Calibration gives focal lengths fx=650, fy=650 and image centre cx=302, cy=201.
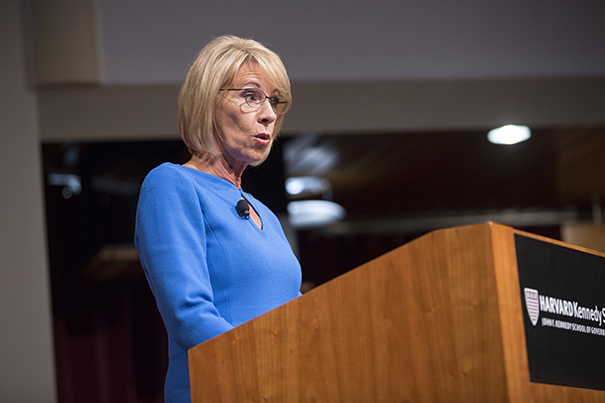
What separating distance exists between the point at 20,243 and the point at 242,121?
2.58m

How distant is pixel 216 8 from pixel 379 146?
5.27ft

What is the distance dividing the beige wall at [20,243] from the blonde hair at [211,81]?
96.3 inches

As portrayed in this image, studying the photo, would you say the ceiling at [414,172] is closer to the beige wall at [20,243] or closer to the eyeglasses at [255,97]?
the beige wall at [20,243]

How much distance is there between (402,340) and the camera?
711 millimetres

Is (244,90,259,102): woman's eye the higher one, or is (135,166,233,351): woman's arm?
(244,90,259,102): woman's eye

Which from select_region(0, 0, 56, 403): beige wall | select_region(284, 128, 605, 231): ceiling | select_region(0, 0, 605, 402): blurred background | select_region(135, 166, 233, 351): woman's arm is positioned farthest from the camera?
select_region(284, 128, 605, 231): ceiling

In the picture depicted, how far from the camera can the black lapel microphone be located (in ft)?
3.65

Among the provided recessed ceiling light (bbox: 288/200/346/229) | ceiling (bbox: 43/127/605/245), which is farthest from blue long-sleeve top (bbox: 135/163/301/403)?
recessed ceiling light (bbox: 288/200/346/229)

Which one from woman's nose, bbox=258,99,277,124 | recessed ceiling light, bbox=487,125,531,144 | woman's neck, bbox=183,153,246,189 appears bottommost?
woman's neck, bbox=183,153,246,189

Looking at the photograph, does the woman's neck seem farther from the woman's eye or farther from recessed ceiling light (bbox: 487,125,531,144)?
recessed ceiling light (bbox: 487,125,531,144)

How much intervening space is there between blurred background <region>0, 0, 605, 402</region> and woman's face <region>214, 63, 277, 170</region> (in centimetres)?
205

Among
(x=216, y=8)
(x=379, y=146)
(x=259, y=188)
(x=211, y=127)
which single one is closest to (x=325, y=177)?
(x=379, y=146)

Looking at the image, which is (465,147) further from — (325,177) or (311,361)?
(311,361)

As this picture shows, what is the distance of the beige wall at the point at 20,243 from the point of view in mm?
3283
